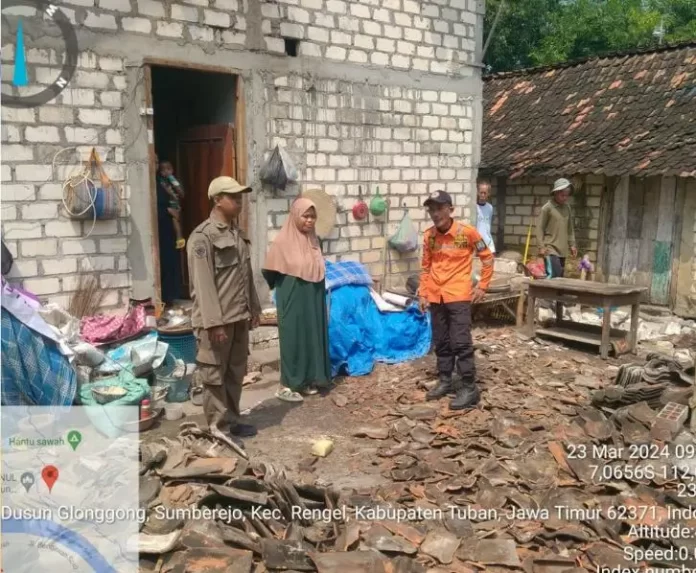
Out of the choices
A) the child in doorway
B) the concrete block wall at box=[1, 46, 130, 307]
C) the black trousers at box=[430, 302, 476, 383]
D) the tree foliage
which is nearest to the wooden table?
the black trousers at box=[430, 302, 476, 383]

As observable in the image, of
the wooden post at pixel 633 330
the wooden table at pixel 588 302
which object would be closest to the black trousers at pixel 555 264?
the wooden table at pixel 588 302

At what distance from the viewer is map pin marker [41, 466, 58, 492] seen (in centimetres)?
405

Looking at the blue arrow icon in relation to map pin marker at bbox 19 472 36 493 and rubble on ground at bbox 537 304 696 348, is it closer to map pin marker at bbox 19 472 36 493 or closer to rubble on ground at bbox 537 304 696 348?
map pin marker at bbox 19 472 36 493

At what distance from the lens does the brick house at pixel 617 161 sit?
10.8 metres

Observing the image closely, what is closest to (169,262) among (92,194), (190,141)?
(190,141)

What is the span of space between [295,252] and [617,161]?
23.5ft

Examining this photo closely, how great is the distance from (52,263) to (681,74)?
11242 millimetres

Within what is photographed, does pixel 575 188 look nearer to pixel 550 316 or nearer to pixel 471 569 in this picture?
pixel 550 316

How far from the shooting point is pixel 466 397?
5.73 meters

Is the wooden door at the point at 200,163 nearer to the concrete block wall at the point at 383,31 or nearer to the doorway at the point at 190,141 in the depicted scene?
the doorway at the point at 190,141

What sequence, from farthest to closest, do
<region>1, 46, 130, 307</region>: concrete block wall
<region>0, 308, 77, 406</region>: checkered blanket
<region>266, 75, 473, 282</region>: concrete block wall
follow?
<region>266, 75, 473, 282</region>: concrete block wall < <region>1, 46, 130, 307</region>: concrete block wall < <region>0, 308, 77, 406</region>: checkered blanket

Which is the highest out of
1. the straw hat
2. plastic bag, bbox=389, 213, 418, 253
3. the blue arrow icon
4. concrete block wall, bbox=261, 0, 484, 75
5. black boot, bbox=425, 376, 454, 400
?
concrete block wall, bbox=261, 0, 484, 75

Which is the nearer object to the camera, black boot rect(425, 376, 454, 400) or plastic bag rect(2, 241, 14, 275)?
plastic bag rect(2, 241, 14, 275)
